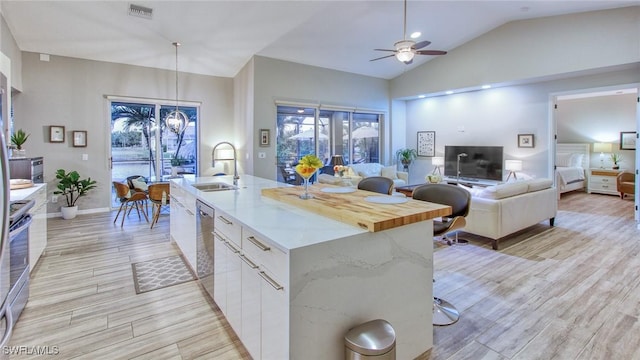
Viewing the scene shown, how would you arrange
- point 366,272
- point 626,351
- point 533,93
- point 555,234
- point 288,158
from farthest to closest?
point 288,158
point 533,93
point 555,234
point 626,351
point 366,272

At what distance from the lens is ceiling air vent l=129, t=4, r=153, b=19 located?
14.4 ft

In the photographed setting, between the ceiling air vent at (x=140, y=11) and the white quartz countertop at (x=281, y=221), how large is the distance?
3.28 m

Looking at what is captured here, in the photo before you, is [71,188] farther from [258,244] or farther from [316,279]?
[316,279]

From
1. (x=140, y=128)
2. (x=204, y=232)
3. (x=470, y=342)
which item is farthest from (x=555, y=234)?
(x=140, y=128)

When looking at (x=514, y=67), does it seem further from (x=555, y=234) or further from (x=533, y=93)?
(x=555, y=234)

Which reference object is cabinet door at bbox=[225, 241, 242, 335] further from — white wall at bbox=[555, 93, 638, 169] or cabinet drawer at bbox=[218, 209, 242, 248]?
white wall at bbox=[555, 93, 638, 169]

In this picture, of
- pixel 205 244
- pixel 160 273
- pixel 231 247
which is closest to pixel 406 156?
pixel 160 273

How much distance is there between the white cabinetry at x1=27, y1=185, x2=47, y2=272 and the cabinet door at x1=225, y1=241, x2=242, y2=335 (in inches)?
86.2

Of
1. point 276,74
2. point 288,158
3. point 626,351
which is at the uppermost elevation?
point 276,74

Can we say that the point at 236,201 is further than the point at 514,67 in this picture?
No

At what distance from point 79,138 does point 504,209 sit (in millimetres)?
7544

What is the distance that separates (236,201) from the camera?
260 cm

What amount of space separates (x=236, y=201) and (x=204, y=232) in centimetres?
42

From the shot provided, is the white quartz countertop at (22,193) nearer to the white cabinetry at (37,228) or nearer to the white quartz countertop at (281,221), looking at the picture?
the white cabinetry at (37,228)
